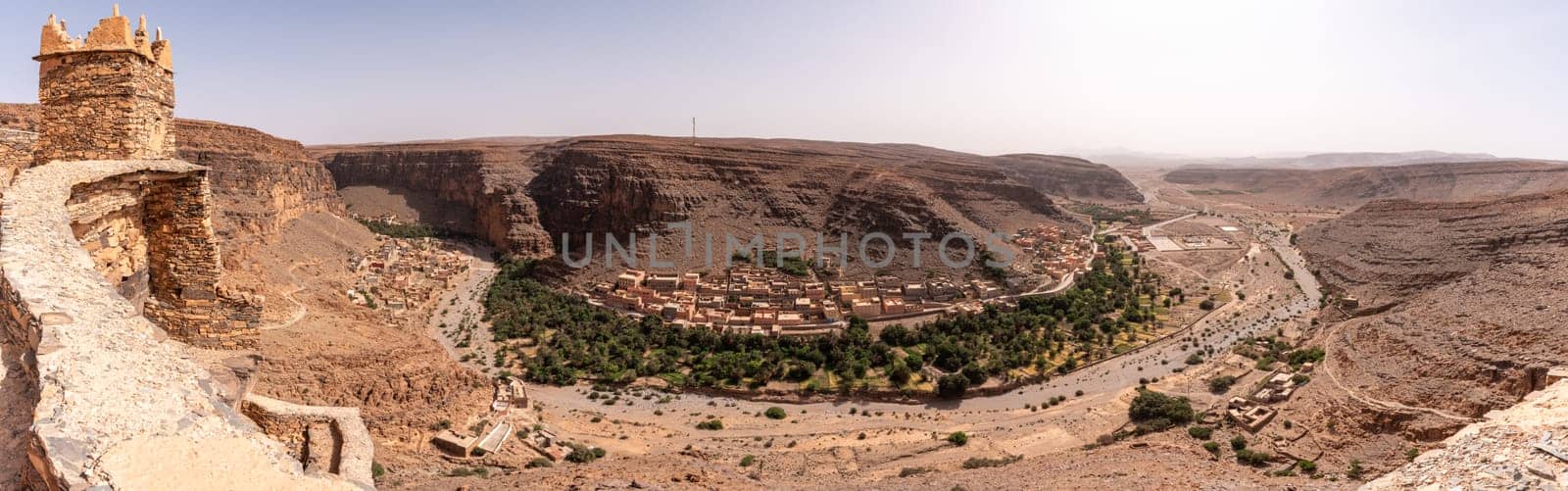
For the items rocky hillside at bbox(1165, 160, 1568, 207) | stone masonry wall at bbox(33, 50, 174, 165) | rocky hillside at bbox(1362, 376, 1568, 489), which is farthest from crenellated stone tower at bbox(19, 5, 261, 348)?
rocky hillside at bbox(1165, 160, 1568, 207)

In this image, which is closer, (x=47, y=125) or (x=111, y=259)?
(x=111, y=259)

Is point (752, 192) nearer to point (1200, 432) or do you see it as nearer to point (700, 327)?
point (700, 327)

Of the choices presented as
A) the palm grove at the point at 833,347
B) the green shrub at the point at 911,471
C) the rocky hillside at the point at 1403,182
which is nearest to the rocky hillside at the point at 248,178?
the palm grove at the point at 833,347

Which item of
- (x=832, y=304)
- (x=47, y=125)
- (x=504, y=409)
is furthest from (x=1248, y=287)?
(x=47, y=125)

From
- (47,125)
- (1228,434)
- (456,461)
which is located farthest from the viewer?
(1228,434)

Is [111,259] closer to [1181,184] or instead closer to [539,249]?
[539,249]

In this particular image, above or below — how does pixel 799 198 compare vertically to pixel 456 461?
above

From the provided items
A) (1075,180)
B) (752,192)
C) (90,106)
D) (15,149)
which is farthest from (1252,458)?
(1075,180)
